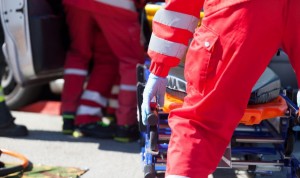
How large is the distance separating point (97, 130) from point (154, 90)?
1.94 metres

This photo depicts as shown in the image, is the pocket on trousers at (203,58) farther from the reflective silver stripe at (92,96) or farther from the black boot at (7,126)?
the black boot at (7,126)

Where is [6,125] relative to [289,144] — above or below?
below

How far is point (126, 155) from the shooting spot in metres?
4.40

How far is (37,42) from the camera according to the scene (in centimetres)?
454

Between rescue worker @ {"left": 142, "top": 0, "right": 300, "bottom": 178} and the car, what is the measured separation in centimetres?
169

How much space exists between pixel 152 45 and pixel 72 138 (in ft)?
6.96

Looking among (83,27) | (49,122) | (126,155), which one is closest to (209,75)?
(126,155)

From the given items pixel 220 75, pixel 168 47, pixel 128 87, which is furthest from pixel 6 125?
pixel 220 75

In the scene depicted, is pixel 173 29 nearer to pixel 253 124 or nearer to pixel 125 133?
pixel 253 124

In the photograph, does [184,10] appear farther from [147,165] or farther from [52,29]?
[52,29]

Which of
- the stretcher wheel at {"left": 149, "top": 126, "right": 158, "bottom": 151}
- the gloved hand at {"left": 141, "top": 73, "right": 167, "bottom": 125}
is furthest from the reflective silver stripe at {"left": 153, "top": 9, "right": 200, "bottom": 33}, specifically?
the stretcher wheel at {"left": 149, "top": 126, "right": 158, "bottom": 151}

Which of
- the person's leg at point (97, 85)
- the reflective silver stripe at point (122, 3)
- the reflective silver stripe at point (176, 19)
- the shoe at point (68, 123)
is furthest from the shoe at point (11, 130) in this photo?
the reflective silver stripe at point (176, 19)

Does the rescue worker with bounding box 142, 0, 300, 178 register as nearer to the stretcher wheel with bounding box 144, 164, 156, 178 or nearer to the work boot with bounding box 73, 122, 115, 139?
the stretcher wheel with bounding box 144, 164, 156, 178

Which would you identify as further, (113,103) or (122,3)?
(113,103)
